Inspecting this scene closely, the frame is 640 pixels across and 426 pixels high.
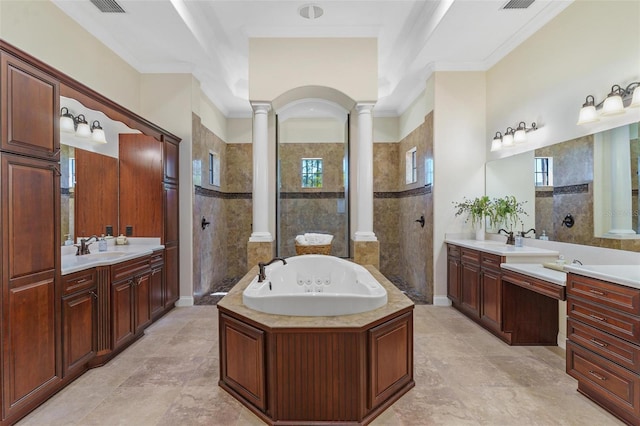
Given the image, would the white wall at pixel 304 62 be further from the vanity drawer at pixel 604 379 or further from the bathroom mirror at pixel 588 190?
the vanity drawer at pixel 604 379

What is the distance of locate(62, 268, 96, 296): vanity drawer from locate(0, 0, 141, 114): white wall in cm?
187

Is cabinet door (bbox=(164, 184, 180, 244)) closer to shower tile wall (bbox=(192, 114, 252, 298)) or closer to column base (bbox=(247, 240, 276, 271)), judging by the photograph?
shower tile wall (bbox=(192, 114, 252, 298))

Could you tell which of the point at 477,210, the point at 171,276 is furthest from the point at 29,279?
the point at 477,210

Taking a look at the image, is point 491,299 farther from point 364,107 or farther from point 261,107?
point 261,107

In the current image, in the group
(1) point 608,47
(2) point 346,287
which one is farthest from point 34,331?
(1) point 608,47

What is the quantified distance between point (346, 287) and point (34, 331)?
95.1 inches

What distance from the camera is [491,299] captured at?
3.43m

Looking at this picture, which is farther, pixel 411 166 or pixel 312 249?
pixel 411 166

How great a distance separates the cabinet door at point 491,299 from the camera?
3.29 m

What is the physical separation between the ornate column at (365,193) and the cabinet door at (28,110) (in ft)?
10.2

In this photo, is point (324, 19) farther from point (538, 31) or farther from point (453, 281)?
point (453, 281)

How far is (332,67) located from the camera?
163 inches

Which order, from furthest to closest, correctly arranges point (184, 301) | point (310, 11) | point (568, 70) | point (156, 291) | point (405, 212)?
point (405, 212) < point (184, 301) < point (156, 291) < point (310, 11) < point (568, 70)

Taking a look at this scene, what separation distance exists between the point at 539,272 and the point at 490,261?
0.64m
